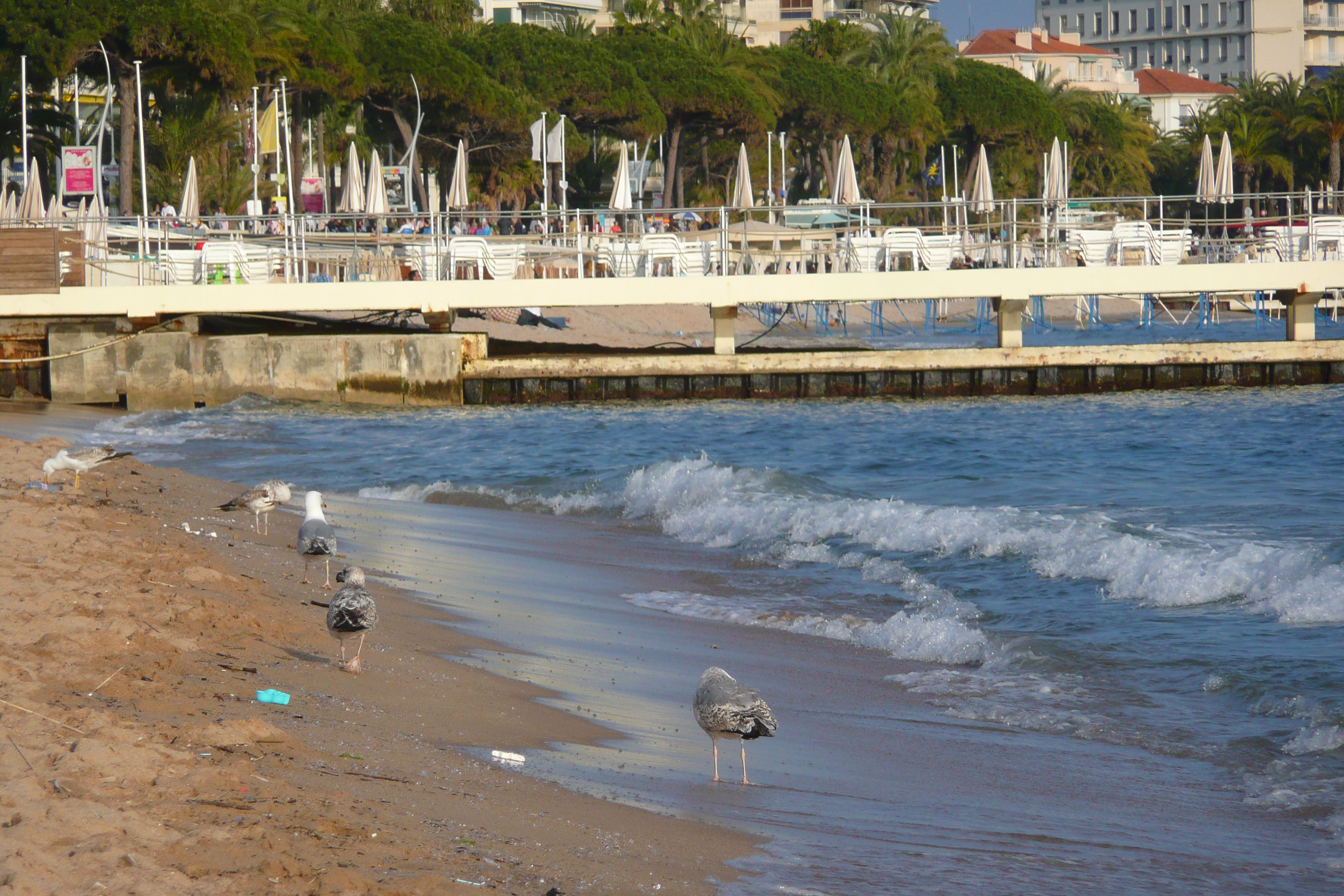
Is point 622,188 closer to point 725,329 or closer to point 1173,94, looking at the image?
point 725,329

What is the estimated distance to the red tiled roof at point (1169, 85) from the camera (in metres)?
122

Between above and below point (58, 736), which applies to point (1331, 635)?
below

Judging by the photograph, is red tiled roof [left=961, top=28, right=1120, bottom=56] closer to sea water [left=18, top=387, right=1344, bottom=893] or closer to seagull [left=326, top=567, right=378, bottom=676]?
sea water [left=18, top=387, right=1344, bottom=893]

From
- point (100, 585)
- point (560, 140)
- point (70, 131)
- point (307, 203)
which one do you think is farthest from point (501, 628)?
point (70, 131)

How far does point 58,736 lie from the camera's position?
439cm

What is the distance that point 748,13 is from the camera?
366ft

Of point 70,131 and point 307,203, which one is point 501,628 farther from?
point 70,131

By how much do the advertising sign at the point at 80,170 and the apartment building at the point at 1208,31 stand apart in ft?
398

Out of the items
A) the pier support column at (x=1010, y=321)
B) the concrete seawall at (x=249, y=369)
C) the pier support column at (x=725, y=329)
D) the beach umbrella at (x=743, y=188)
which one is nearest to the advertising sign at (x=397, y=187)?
the beach umbrella at (x=743, y=188)

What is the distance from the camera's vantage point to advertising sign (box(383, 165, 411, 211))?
4979 centimetres

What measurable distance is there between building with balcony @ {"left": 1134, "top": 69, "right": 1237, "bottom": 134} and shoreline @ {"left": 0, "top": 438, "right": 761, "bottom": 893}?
4906 inches

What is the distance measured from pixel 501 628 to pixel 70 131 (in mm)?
52452

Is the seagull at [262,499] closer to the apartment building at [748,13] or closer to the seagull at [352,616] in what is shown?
the seagull at [352,616]

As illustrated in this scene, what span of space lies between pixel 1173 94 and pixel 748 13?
39962 millimetres
